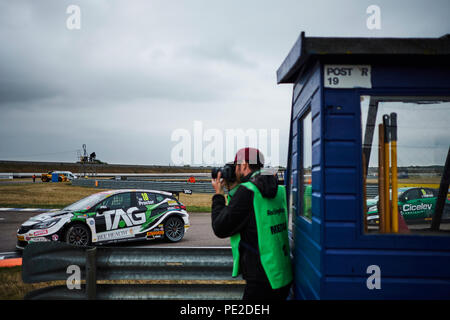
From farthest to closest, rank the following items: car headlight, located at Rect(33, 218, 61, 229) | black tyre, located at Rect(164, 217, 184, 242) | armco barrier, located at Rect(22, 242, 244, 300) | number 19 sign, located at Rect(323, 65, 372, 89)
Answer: black tyre, located at Rect(164, 217, 184, 242) < car headlight, located at Rect(33, 218, 61, 229) < armco barrier, located at Rect(22, 242, 244, 300) < number 19 sign, located at Rect(323, 65, 372, 89)

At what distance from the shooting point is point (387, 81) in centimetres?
274

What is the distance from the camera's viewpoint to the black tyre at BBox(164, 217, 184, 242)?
33.8ft

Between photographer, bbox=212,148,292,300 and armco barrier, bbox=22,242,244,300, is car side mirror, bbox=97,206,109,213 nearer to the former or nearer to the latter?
armco barrier, bbox=22,242,244,300

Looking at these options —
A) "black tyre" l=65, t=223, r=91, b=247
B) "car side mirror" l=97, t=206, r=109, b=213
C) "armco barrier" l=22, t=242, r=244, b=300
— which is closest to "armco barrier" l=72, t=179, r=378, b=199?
"car side mirror" l=97, t=206, r=109, b=213

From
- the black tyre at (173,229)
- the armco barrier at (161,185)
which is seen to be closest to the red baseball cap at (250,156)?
the black tyre at (173,229)

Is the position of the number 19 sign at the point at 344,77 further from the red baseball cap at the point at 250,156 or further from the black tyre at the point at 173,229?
the black tyre at the point at 173,229

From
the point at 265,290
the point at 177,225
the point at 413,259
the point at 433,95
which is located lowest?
the point at 177,225

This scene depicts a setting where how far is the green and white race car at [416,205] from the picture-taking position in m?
3.08

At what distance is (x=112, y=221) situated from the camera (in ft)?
30.8

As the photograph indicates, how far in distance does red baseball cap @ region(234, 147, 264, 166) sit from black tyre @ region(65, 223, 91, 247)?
22.9 ft

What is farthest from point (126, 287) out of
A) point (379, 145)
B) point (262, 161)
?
point (379, 145)

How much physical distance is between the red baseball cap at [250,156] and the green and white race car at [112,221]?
691 cm

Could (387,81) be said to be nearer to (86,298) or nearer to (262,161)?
(262,161)
